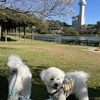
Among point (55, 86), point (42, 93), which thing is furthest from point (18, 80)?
point (42, 93)

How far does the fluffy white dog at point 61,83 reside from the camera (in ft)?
9.73

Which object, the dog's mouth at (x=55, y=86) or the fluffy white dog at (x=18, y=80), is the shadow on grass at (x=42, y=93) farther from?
the dog's mouth at (x=55, y=86)

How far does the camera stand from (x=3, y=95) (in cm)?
401

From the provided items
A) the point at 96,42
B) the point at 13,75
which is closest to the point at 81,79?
the point at 13,75

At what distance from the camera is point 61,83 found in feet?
10.0

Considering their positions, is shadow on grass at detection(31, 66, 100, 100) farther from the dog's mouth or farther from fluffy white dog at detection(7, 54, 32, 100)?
the dog's mouth

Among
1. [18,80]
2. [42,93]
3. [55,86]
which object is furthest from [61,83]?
[42,93]

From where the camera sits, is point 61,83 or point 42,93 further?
point 42,93

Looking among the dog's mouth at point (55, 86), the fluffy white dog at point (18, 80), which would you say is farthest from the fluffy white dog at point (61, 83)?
the fluffy white dog at point (18, 80)

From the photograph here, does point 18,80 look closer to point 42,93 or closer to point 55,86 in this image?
point 55,86

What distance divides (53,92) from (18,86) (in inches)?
25.5

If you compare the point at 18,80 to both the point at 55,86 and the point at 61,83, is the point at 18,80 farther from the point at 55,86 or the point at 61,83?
the point at 61,83

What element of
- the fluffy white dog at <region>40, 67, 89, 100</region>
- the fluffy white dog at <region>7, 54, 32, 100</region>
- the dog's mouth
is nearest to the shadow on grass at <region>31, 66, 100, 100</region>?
the fluffy white dog at <region>40, 67, 89, 100</region>

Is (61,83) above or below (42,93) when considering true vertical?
above
